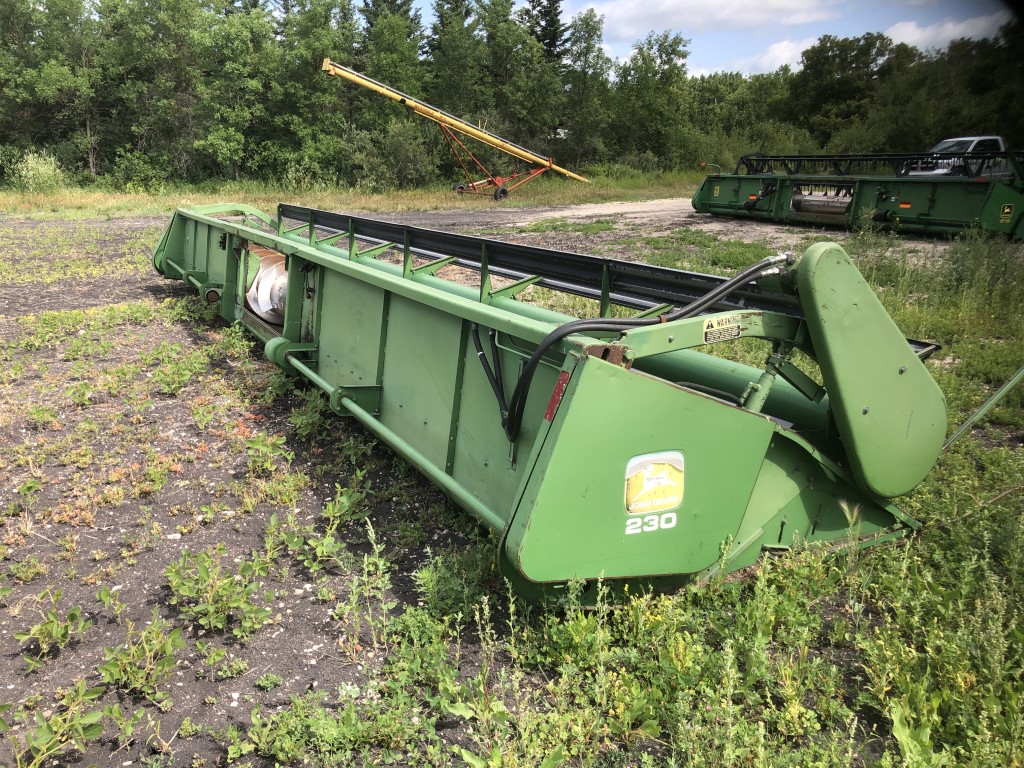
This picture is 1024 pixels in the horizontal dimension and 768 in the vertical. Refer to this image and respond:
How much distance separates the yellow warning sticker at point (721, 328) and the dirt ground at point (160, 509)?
1.51 meters

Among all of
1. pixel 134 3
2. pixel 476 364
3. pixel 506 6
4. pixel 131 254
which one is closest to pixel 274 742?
pixel 476 364

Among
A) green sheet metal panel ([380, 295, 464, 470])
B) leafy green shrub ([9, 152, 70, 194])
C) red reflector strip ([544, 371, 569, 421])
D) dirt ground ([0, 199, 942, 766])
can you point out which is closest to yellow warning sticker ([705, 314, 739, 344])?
red reflector strip ([544, 371, 569, 421])

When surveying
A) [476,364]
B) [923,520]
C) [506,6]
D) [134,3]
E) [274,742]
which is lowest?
[274,742]

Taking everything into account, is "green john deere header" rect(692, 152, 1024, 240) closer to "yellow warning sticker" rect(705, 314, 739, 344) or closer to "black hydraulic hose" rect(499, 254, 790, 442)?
"black hydraulic hose" rect(499, 254, 790, 442)

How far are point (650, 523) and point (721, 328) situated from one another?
2.54ft

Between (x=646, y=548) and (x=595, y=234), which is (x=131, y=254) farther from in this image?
(x=646, y=548)

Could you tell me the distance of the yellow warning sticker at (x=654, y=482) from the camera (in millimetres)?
2502

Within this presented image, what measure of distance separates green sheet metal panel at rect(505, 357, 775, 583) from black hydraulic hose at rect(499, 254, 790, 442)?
22 cm

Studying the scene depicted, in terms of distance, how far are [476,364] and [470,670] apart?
1.44 m

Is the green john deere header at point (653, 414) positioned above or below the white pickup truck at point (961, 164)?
below

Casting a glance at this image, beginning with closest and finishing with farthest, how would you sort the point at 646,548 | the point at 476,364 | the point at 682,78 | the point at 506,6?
the point at 646,548 < the point at 476,364 < the point at 506,6 < the point at 682,78

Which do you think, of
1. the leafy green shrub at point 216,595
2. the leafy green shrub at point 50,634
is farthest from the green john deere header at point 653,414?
the leafy green shrub at point 50,634

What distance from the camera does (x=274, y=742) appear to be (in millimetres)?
2262

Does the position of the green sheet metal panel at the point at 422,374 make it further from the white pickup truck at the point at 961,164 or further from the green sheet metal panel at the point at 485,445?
the white pickup truck at the point at 961,164
